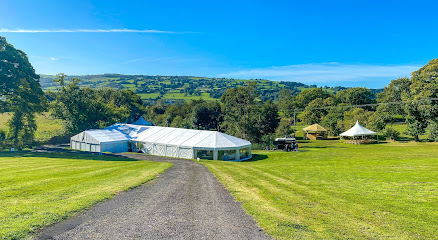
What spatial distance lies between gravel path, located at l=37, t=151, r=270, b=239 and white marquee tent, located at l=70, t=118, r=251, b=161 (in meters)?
17.6

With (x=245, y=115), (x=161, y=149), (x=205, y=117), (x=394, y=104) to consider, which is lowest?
(x=161, y=149)

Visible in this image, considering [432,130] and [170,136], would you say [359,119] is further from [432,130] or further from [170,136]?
[170,136]

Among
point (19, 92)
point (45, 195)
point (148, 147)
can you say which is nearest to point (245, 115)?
point (148, 147)

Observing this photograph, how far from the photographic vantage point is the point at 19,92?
32.5 metres

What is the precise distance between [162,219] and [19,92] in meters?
36.5

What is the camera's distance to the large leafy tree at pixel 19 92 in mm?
31375

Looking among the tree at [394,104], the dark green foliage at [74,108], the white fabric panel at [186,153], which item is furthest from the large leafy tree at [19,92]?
the tree at [394,104]

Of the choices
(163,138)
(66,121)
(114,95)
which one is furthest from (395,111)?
(114,95)

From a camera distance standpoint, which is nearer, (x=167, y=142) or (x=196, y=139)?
(x=196, y=139)

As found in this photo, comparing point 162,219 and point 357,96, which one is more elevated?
point 357,96

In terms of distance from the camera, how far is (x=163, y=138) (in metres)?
33.8

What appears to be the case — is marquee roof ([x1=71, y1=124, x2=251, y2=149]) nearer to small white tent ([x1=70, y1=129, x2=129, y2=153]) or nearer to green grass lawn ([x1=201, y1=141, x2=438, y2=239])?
small white tent ([x1=70, y1=129, x2=129, y2=153])

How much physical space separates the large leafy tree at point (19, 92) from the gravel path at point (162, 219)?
32468 millimetres

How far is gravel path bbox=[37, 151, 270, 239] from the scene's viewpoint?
6548 mm
